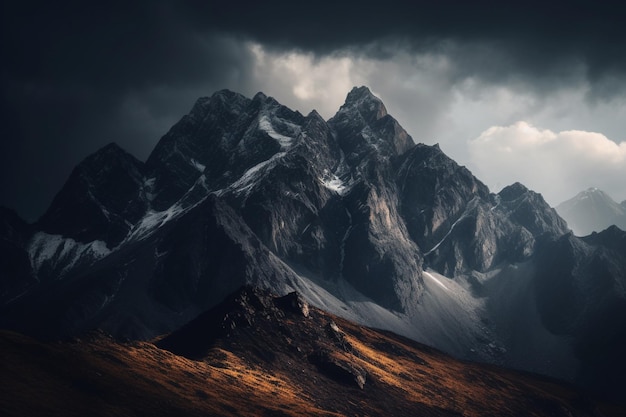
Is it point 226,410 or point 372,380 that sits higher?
point 372,380

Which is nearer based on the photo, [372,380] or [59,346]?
[59,346]

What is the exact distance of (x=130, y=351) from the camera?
155 meters

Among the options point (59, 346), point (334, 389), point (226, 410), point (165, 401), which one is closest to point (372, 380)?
point (334, 389)

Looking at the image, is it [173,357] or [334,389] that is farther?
[334,389]

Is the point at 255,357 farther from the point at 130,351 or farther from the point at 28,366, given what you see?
the point at 28,366

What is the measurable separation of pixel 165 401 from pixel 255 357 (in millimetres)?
61136

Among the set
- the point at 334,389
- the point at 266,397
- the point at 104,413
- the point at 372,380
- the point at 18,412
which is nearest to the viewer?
the point at 18,412

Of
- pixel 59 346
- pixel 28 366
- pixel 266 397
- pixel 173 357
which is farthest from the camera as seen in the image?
pixel 173 357

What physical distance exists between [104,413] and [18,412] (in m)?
15.4

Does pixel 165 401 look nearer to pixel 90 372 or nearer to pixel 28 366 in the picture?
pixel 90 372

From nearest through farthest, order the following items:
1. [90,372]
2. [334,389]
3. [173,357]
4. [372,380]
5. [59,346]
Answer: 1. [90,372]
2. [59,346]
3. [173,357]
4. [334,389]
5. [372,380]

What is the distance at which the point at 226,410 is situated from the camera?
128250 mm

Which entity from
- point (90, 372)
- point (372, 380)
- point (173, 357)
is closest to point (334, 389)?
point (372, 380)

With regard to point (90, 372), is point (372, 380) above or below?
above
